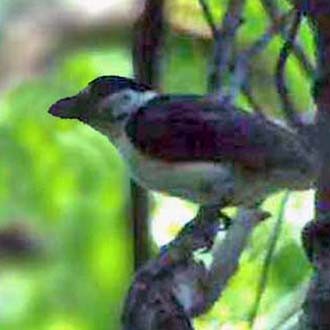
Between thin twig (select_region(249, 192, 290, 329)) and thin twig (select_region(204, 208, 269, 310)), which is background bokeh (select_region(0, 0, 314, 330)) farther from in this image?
thin twig (select_region(204, 208, 269, 310))

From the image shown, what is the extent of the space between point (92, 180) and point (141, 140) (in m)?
0.14

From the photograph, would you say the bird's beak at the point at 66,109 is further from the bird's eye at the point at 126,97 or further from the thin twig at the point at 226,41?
the thin twig at the point at 226,41

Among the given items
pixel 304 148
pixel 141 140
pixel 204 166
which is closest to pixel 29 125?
pixel 141 140

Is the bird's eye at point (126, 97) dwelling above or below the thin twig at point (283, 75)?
below

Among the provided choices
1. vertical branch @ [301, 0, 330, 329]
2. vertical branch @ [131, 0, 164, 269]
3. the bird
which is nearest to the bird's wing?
the bird

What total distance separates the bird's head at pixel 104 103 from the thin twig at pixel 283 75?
9.0 inches

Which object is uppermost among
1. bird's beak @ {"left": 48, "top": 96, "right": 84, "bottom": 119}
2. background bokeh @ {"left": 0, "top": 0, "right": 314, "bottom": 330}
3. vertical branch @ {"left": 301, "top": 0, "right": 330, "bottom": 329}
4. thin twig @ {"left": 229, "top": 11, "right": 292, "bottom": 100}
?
vertical branch @ {"left": 301, "top": 0, "right": 330, "bottom": 329}

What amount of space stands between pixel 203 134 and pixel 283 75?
29 cm

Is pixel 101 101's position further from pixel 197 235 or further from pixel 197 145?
pixel 197 235

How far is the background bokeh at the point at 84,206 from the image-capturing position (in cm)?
141

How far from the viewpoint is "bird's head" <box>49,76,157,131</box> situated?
1331mm

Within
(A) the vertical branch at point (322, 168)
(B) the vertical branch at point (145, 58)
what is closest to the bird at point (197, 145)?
(B) the vertical branch at point (145, 58)

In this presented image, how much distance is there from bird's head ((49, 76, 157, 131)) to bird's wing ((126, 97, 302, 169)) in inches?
1.1

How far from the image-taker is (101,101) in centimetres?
138
